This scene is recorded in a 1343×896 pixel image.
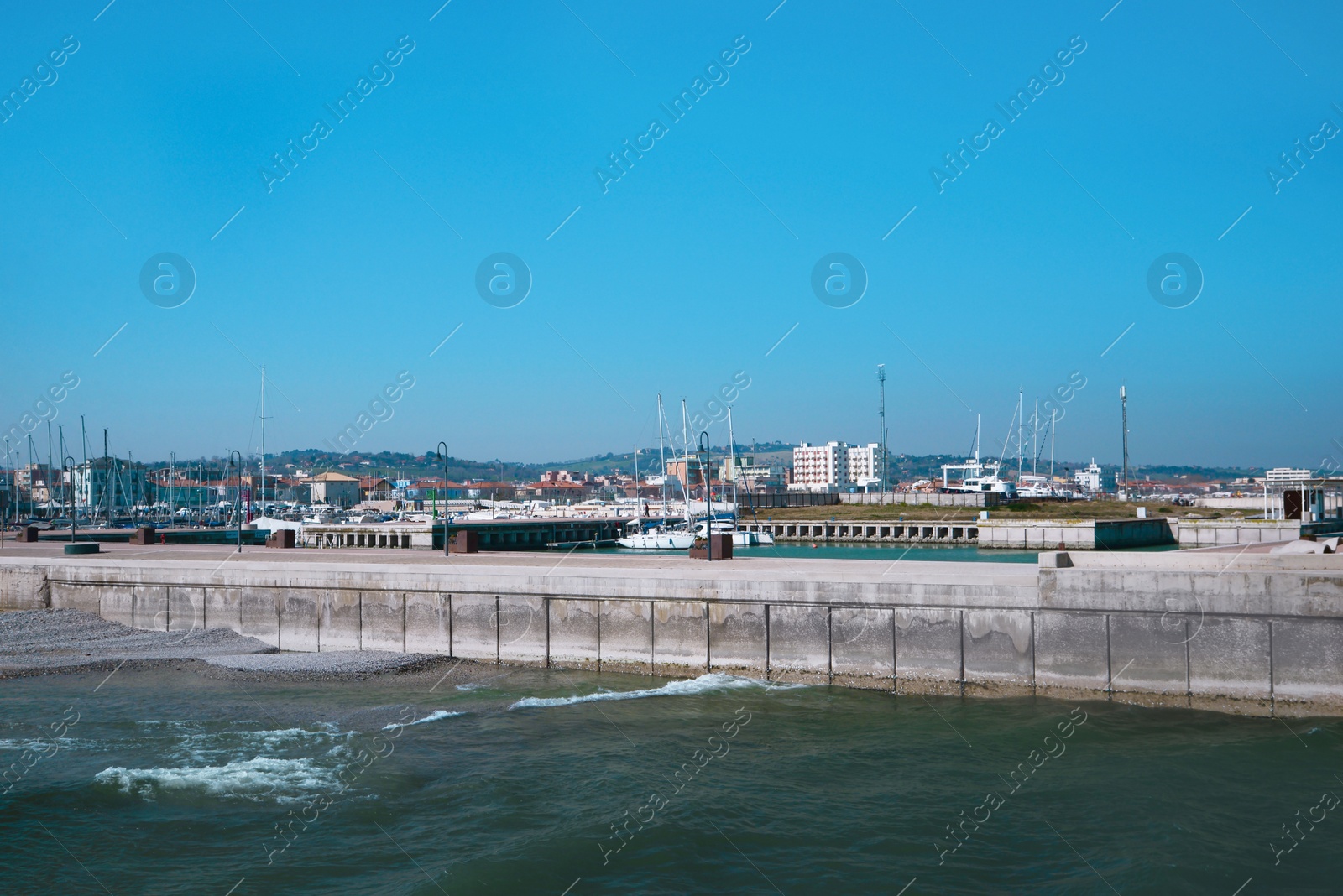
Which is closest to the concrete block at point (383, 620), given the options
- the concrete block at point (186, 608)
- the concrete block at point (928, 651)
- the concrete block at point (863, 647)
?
the concrete block at point (186, 608)

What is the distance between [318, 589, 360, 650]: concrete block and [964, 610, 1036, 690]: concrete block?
1545 cm

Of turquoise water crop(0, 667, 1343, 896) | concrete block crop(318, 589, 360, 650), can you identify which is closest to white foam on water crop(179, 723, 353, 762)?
turquoise water crop(0, 667, 1343, 896)

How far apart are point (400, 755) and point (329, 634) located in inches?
436

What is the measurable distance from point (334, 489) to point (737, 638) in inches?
6485

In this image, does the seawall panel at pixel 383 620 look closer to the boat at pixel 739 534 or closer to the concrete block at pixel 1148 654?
the concrete block at pixel 1148 654

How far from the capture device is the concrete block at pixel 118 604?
95.8ft

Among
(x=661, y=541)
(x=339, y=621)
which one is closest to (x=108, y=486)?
(x=661, y=541)

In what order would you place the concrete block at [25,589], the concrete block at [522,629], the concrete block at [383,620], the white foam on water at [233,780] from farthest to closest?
the concrete block at [25,589] < the concrete block at [383,620] < the concrete block at [522,629] < the white foam on water at [233,780]

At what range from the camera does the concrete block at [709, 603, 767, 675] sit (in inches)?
866

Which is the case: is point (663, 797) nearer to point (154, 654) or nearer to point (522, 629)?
point (522, 629)

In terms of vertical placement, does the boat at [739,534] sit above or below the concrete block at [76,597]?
below

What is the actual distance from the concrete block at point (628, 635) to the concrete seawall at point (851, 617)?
0.11 ft

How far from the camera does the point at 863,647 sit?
69.1 feet

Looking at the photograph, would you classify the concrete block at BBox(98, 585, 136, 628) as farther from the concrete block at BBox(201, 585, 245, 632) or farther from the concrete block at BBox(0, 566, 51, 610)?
the concrete block at BBox(201, 585, 245, 632)
